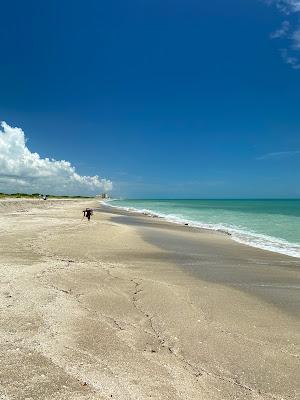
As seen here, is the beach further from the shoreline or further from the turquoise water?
the turquoise water

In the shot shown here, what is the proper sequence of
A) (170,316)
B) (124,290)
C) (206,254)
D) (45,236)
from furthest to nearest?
(45,236) → (206,254) → (124,290) → (170,316)

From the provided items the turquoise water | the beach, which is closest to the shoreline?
the beach

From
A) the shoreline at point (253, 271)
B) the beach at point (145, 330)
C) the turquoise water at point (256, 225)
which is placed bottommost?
the turquoise water at point (256, 225)

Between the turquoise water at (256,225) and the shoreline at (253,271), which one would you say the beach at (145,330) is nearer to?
the shoreline at (253,271)

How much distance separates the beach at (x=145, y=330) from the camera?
16.8 ft

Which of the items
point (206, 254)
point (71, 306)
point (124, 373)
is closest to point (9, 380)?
point (124, 373)

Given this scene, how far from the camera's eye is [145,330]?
7.11m

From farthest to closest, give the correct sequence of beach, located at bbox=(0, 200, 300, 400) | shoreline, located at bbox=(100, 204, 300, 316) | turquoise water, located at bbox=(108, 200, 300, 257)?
turquoise water, located at bbox=(108, 200, 300, 257), shoreline, located at bbox=(100, 204, 300, 316), beach, located at bbox=(0, 200, 300, 400)

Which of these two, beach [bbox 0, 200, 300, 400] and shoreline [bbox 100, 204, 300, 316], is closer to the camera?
beach [bbox 0, 200, 300, 400]

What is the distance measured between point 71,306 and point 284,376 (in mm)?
4732

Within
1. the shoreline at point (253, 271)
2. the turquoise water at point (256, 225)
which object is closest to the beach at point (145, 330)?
the shoreline at point (253, 271)

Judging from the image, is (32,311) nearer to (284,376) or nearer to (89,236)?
(284,376)

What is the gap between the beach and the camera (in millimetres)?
5117

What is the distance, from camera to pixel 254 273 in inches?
520
